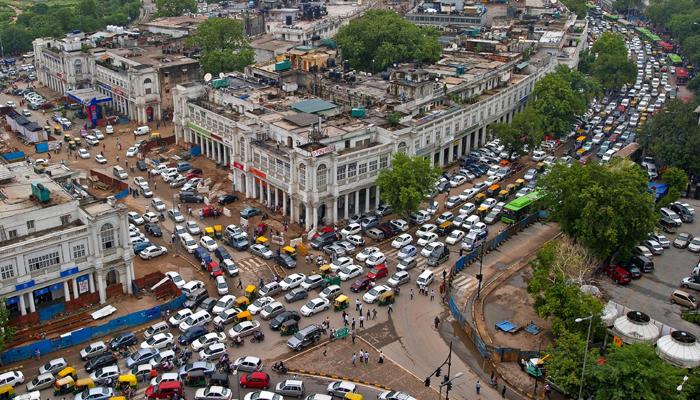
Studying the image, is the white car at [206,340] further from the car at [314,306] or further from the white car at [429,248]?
the white car at [429,248]

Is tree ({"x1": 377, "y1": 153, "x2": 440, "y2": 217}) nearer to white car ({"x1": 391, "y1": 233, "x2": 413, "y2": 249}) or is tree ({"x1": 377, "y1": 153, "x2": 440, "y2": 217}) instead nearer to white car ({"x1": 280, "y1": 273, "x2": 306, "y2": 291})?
white car ({"x1": 391, "y1": 233, "x2": 413, "y2": 249})

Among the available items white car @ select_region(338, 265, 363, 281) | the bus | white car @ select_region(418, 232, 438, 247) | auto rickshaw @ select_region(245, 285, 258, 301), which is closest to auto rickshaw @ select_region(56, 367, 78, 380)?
auto rickshaw @ select_region(245, 285, 258, 301)

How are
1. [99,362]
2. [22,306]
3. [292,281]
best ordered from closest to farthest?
[99,362] < [22,306] < [292,281]

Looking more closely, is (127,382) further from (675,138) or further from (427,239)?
(675,138)

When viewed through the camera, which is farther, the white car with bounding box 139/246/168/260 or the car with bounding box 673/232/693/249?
the car with bounding box 673/232/693/249

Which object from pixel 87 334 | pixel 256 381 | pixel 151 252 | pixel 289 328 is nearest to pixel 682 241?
pixel 289 328

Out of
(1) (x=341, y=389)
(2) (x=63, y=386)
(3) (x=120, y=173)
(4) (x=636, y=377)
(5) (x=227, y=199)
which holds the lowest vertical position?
(1) (x=341, y=389)
